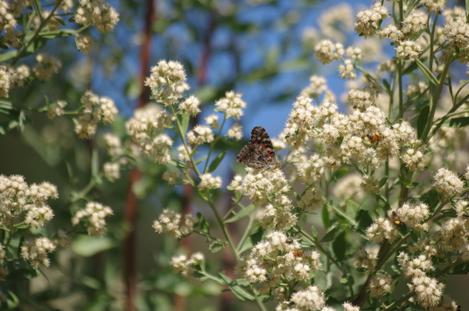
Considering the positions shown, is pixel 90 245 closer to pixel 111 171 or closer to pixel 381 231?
pixel 111 171

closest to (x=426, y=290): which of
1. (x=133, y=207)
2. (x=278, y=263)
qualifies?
(x=278, y=263)

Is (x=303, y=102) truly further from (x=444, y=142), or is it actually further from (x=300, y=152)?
(x=444, y=142)

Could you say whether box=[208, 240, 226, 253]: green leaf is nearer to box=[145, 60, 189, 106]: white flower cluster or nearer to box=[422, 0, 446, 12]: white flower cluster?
box=[145, 60, 189, 106]: white flower cluster

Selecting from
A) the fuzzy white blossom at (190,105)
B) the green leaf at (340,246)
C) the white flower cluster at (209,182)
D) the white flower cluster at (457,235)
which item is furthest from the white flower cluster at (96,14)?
the white flower cluster at (457,235)

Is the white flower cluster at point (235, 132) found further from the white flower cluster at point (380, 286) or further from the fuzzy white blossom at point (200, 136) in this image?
the white flower cluster at point (380, 286)

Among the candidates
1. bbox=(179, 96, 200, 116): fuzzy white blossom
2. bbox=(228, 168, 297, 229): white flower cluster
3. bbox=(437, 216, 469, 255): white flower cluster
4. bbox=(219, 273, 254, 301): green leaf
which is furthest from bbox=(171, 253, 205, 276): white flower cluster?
bbox=(437, 216, 469, 255): white flower cluster

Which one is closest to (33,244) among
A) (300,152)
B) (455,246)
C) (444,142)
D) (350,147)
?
(300,152)
